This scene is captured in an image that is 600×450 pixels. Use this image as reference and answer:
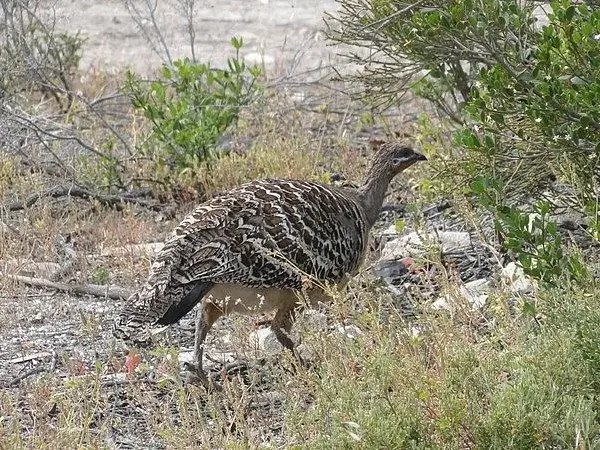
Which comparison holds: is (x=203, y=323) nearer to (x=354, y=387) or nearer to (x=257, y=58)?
(x=354, y=387)

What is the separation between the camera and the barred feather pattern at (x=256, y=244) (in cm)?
597

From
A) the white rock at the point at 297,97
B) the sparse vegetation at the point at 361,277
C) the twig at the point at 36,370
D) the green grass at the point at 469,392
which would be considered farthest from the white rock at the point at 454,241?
the white rock at the point at 297,97

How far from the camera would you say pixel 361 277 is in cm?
693

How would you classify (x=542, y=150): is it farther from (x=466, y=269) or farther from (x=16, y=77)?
(x=16, y=77)

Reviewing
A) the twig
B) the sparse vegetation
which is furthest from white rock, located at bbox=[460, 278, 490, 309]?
the twig

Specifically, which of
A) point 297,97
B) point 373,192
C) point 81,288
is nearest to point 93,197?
point 81,288

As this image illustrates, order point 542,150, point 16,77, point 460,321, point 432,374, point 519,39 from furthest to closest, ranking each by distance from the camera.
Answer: point 16,77 → point 542,150 → point 519,39 → point 460,321 → point 432,374

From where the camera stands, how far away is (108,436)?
214 inches

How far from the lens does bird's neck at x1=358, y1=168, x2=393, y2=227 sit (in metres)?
7.43

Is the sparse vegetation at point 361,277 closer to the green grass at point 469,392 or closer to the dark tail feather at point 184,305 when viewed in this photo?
the green grass at point 469,392

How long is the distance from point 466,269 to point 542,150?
1392 mm

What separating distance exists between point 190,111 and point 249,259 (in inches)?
127

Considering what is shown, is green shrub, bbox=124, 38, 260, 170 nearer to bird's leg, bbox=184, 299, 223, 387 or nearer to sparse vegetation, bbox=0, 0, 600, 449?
sparse vegetation, bbox=0, 0, 600, 449

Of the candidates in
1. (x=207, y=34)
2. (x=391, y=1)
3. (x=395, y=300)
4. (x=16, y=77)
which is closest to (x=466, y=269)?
(x=395, y=300)
